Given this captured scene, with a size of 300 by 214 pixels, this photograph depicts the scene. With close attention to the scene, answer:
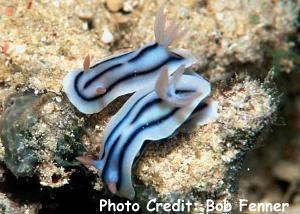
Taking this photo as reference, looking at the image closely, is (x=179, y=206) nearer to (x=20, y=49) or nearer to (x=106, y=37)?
(x=20, y=49)

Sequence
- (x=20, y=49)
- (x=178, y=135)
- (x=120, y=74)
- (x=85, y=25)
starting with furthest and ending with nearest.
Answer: (x=85, y=25) < (x=20, y=49) < (x=178, y=135) < (x=120, y=74)

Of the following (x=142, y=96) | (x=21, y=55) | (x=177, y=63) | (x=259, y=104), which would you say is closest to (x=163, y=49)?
(x=177, y=63)

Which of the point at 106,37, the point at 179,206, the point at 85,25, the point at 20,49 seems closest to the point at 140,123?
the point at 179,206

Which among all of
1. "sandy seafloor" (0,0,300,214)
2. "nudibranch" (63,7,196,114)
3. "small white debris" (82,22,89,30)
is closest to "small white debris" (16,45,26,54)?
"sandy seafloor" (0,0,300,214)

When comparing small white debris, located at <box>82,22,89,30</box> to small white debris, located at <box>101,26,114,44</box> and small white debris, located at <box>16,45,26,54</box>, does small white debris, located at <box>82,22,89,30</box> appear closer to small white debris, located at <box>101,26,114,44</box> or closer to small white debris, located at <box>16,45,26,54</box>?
small white debris, located at <box>101,26,114,44</box>

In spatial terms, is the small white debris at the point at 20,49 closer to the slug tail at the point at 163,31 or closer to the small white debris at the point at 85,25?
the small white debris at the point at 85,25

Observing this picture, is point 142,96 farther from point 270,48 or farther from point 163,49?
point 270,48
